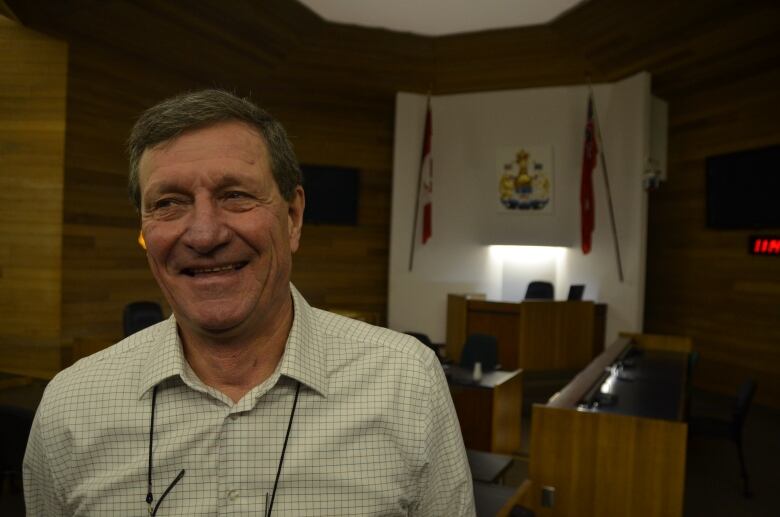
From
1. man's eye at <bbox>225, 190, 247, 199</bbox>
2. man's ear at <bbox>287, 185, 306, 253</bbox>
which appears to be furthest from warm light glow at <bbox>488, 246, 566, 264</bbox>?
man's eye at <bbox>225, 190, 247, 199</bbox>

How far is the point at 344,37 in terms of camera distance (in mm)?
8305

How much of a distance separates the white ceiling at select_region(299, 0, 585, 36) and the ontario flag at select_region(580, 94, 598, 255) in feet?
4.93

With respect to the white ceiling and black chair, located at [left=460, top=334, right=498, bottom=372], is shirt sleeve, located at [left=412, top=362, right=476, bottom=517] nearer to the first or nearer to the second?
black chair, located at [left=460, top=334, right=498, bottom=372]

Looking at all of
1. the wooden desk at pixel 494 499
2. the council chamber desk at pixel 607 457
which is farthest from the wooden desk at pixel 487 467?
the council chamber desk at pixel 607 457

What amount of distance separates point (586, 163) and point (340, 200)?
372cm

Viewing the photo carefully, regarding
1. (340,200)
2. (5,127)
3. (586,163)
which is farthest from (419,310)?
(5,127)

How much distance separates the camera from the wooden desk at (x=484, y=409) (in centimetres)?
465

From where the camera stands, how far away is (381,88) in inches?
369

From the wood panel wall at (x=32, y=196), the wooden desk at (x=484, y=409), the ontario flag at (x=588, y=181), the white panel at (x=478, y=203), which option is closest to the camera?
the wooden desk at (x=484, y=409)

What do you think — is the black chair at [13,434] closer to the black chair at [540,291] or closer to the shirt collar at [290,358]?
the shirt collar at [290,358]

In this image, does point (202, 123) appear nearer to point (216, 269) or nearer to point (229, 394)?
point (216, 269)

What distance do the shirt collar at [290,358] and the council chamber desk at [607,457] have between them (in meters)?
2.49

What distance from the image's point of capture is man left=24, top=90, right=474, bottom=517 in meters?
1.12

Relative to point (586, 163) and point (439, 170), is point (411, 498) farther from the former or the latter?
point (439, 170)
